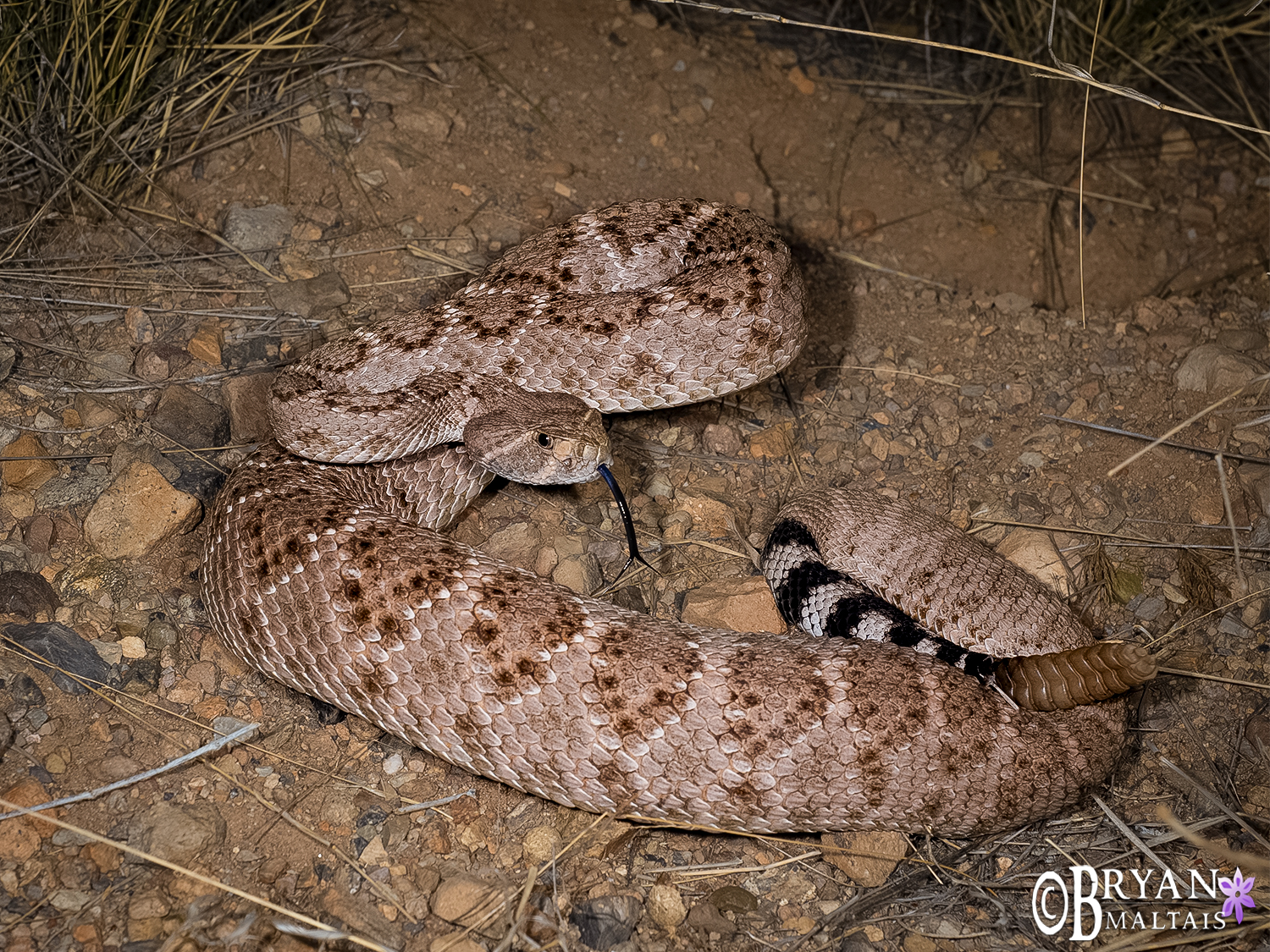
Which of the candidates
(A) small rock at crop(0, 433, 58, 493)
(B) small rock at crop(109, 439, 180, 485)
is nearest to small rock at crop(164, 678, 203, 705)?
(B) small rock at crop(109, 439, 180, 485)

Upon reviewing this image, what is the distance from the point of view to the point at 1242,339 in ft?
16.2

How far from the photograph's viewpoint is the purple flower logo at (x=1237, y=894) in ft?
10.0

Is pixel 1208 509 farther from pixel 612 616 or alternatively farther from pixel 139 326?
pixel 139 326

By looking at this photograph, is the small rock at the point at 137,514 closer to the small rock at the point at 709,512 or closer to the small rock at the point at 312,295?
the small rock at the point at 312,295

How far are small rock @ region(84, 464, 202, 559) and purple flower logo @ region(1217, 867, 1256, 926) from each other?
3709mm

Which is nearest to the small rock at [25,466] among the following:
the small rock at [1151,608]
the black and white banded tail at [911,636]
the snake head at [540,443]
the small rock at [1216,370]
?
the snake head at [540,443]

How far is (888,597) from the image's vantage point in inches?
154

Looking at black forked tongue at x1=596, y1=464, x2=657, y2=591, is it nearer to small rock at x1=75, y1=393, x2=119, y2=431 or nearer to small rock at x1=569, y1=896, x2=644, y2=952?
small rock at x1=569, y1=896, x2=644, y2=952

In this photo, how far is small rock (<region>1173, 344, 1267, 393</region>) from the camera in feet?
15.2

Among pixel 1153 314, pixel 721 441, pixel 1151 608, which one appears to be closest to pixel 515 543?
pixel 721 441

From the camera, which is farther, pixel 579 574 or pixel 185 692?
pixel 579 574

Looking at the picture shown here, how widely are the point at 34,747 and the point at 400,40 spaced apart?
3843mm

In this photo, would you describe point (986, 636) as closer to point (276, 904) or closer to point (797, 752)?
point (797, 752)

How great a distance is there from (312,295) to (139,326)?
0.72 m
